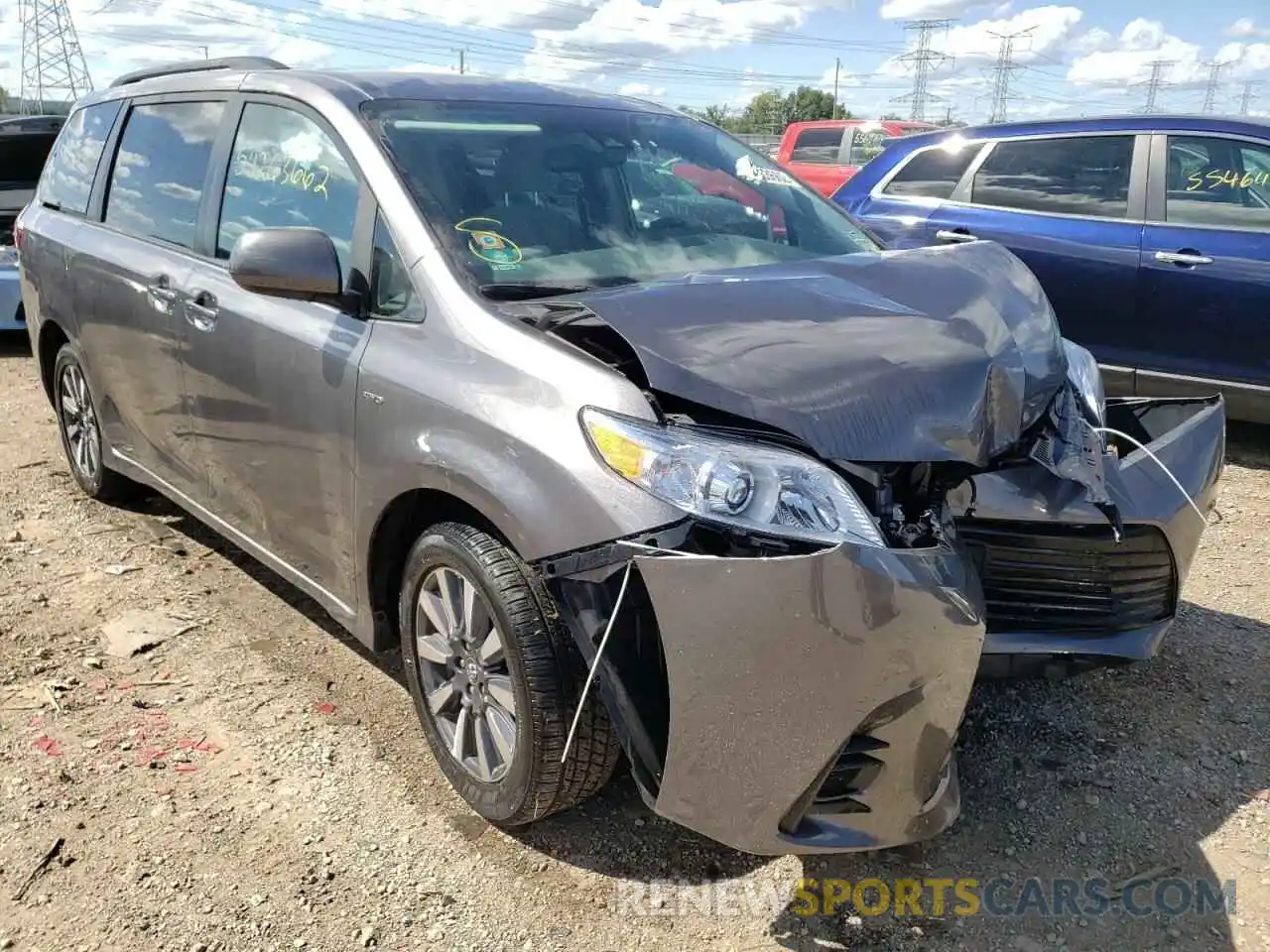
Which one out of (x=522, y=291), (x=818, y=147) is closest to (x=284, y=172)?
(x=522, y=291)

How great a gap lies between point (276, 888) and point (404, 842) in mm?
310

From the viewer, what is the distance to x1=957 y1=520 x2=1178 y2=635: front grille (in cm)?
254

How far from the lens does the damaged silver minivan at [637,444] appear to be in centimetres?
203

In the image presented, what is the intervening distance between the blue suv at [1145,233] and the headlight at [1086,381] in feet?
7.32

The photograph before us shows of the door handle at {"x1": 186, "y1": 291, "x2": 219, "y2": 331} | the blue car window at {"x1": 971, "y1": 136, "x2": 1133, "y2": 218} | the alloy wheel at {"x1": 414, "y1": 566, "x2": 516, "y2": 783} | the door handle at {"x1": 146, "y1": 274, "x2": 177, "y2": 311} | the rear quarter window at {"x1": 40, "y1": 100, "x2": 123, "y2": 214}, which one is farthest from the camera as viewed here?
the blue car window at {"x1": 971, "y1": 136, "x2": 1133, "y2": 218}

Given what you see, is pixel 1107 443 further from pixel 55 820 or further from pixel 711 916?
pixel 55 820

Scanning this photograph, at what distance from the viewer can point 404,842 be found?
2.59m

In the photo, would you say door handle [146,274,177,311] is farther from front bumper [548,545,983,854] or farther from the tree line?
the tree line

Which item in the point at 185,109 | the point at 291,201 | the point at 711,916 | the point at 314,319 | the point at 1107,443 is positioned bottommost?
the point at 711,916

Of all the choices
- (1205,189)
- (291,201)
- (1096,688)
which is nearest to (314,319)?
(291,201)

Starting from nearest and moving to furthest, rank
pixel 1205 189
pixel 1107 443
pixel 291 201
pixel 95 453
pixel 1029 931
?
pixel 1029 931
pixel 1107 443
pixel 291 201
pixel 95 453
pixel 1205 189

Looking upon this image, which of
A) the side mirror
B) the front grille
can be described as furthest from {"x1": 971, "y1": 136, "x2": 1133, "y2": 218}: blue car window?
the side mirror

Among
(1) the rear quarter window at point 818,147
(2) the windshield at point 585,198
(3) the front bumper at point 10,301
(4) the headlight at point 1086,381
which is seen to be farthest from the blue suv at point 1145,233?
(1) the rear quarter window at point 818,147

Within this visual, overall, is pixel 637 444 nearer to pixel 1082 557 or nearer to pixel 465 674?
pixel 465 674
